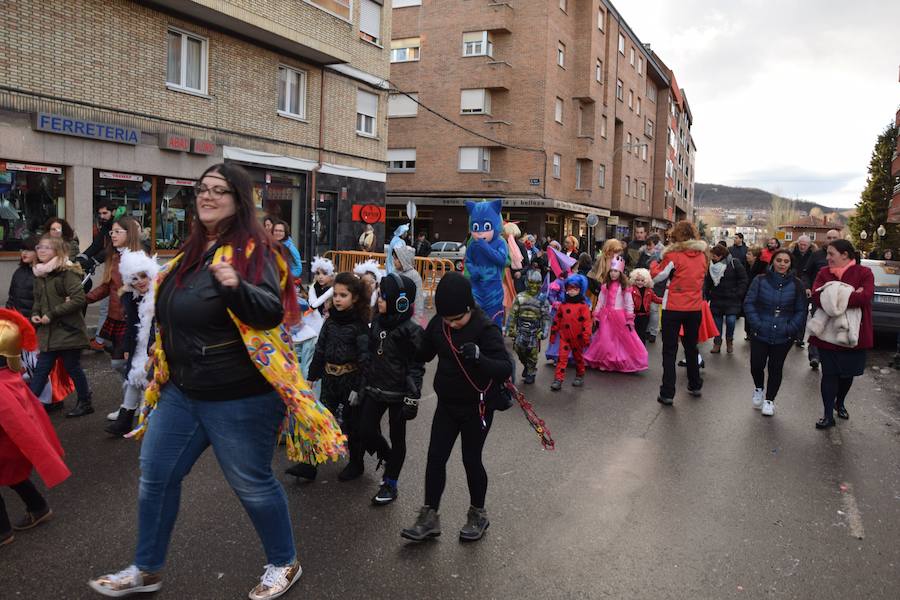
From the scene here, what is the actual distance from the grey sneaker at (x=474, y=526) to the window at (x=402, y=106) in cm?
3436

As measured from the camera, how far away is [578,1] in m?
38.6

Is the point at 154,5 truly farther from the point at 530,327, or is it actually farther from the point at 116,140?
the point at 530,327

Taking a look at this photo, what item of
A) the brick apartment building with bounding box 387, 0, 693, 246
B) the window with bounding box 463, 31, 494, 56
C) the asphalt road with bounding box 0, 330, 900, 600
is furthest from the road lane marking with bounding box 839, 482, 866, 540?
the window with bounding box 463, 31, 494, 56

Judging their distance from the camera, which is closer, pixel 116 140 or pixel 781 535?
pixel 781 535

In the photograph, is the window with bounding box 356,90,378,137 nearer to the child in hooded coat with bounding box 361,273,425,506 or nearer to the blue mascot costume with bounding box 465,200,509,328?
the blue mascot costume with bounding box 465,200,509,328

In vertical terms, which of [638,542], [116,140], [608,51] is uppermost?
[608,51]

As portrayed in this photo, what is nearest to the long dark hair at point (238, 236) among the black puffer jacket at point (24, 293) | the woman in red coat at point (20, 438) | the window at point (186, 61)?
the woman in red coat at point (20, 438)

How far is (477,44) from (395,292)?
3355cm

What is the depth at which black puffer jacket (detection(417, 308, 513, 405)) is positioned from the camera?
389 centimetres

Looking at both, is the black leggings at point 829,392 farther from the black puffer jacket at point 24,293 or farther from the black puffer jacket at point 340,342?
the black puffer jacket at point 24,293

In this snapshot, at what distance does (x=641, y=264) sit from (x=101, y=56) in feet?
36.9

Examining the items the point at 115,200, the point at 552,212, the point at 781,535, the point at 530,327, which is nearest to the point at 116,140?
the point at 115,200

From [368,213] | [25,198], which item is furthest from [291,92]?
[25,198]

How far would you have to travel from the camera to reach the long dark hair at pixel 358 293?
4.85 meters
